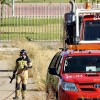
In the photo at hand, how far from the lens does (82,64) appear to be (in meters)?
15.1

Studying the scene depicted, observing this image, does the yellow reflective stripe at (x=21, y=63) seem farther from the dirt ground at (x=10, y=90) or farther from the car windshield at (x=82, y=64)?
the car windshield at (x=82, y=64)

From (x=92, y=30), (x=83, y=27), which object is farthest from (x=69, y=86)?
(x=83, y=27)

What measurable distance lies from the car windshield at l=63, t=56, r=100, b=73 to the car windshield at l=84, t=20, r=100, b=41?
16.5 ft

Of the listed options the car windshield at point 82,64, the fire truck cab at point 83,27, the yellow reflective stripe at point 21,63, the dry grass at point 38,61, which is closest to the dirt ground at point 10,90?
the dry grass at point 38,61

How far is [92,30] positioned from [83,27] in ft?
1.28

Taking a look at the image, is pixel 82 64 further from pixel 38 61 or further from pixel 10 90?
pixel 38 61

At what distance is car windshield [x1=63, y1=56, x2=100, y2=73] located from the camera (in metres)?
15.0

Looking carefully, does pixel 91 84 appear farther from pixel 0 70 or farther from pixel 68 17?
pixel 0 70

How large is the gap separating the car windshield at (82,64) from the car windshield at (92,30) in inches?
198

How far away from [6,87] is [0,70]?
5.68 m

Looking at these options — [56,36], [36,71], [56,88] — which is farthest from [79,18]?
[56,36]

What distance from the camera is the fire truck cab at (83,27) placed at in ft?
66.5

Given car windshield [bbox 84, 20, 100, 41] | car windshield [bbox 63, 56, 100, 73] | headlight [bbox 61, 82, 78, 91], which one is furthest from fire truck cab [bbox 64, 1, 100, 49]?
headlight [bbox 61, 82, 78, 91]

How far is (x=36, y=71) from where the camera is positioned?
907 inches
